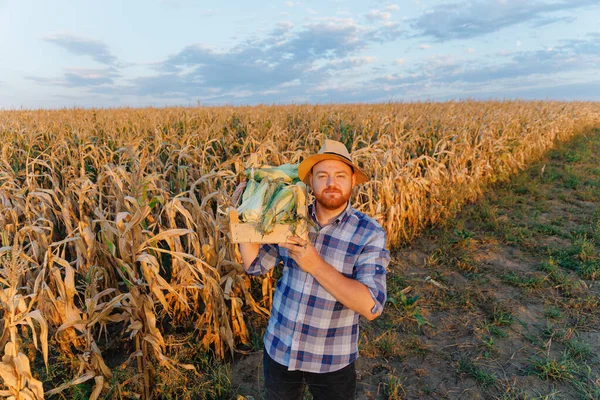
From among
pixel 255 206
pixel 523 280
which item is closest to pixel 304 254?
pixel 255 206

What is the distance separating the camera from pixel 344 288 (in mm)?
1689

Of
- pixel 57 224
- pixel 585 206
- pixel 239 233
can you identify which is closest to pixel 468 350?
pixel 239 233

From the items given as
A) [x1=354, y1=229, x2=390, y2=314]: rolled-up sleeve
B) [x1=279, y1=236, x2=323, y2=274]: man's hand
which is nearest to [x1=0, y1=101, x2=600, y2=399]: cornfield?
[x1=279, y1=236, x2=323, y2=274]: man's hand

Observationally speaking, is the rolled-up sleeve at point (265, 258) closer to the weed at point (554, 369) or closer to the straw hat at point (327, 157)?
the straw hat at point (327, 157)

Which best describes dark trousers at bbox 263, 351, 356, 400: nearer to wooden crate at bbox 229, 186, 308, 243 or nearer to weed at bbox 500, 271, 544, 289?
wooden crate at bbox 229, 186, 308, 243

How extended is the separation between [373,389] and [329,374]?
3.99ft

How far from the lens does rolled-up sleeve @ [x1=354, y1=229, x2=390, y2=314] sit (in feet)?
5.78

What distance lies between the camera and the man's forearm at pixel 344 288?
1681 millimetres

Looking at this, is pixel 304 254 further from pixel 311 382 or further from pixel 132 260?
pixel 132 260

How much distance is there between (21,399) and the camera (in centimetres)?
208

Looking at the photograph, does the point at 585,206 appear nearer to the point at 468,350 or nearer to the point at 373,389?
the point at 468,350

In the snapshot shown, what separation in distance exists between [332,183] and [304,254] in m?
0.39

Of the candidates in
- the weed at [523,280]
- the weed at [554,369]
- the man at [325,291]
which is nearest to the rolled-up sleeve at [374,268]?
the man at [325,291]

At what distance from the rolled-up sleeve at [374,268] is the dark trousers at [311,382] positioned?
0.51 metres
